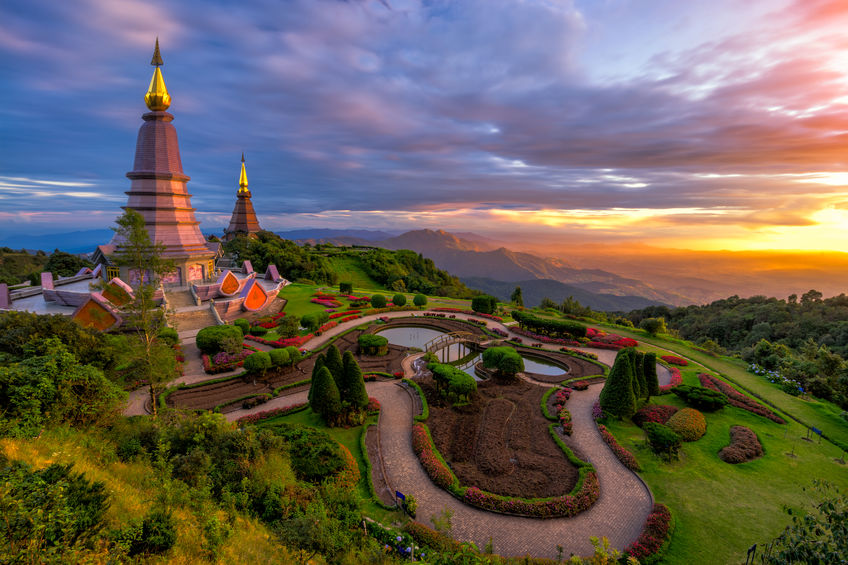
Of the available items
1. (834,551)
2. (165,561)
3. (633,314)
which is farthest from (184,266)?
(633,314)

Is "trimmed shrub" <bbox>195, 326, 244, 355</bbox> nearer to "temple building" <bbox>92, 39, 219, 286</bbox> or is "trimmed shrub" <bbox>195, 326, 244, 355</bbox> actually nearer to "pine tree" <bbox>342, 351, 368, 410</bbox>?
"pine tree" <bbox>342, 351, 368, 410</bbox>

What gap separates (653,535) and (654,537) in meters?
0.10

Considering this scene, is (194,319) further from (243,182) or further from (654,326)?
(243,182)

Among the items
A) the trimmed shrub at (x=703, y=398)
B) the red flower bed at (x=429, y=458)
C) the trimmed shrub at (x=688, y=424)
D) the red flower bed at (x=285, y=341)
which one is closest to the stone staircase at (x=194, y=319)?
the red flower bed at (x=285, y=341)

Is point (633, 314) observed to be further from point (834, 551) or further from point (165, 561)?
point (165, 561)

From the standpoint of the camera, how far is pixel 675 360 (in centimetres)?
Answer: 2839

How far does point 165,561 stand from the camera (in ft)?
23.1

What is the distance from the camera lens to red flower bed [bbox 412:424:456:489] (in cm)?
1435

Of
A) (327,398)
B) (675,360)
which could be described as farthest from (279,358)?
(675,360)

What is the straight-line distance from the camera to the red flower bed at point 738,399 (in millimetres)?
19759

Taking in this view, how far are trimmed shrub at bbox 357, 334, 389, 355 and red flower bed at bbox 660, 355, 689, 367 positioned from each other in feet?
76.1

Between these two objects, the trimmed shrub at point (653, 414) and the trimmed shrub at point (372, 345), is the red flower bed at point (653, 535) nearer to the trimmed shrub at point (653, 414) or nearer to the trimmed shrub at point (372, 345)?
the trimmed shrub at point (653, 414)

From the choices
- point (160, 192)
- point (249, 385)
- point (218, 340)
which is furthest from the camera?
point (160, 192)

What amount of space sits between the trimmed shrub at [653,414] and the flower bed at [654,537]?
7.07 m
